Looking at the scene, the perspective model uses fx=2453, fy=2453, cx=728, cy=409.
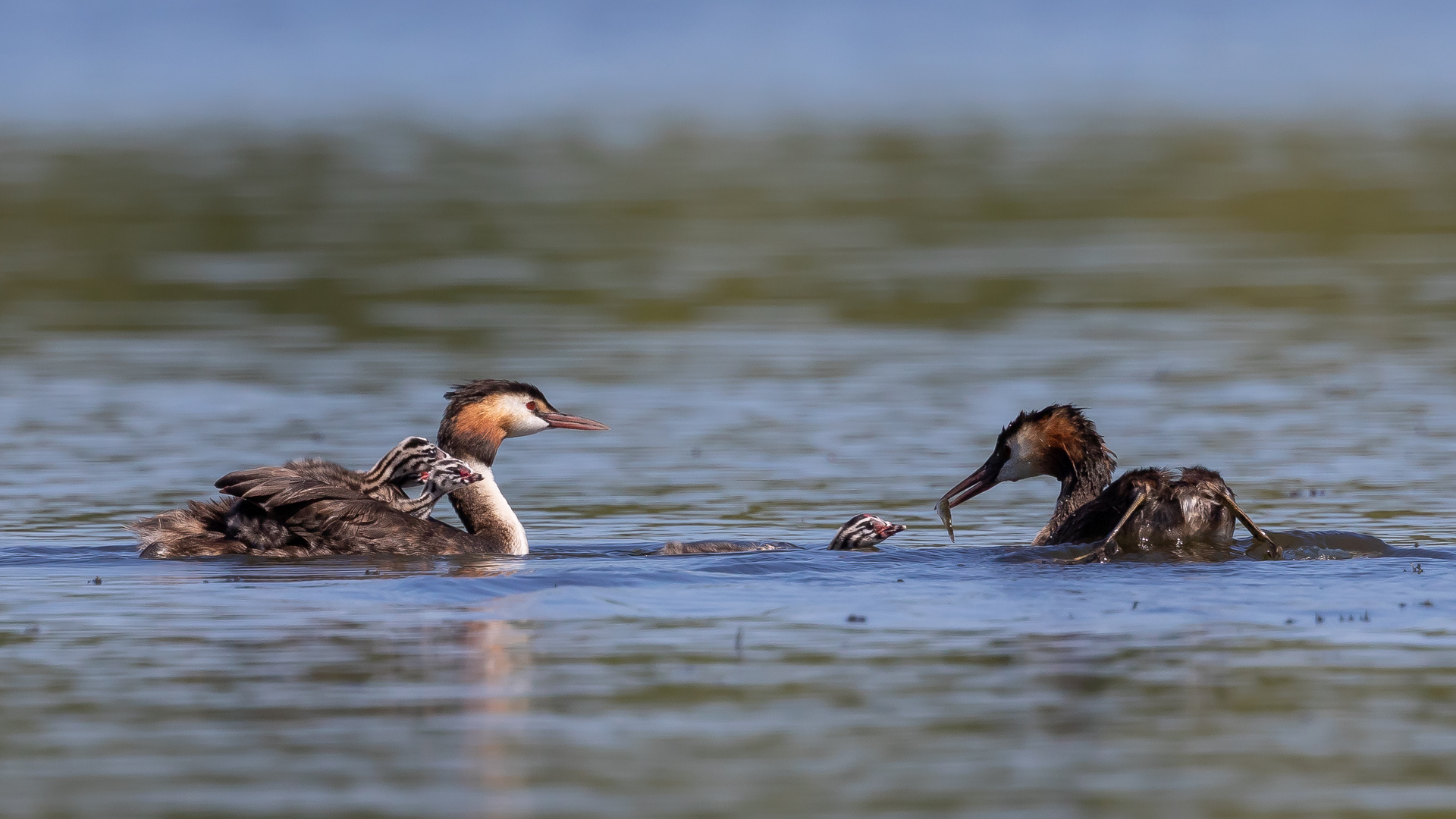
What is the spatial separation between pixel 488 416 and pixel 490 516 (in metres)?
1.01

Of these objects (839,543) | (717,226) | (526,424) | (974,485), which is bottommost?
(839,543)

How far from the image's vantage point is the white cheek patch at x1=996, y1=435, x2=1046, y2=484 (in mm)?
14359

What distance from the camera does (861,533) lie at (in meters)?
13.5

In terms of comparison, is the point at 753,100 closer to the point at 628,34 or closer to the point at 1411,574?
the point at 628,34

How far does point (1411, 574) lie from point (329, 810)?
6.08m

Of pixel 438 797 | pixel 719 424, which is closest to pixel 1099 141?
pixel 719 424

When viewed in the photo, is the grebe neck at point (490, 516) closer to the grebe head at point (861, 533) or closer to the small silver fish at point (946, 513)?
the grebe head at point (861, 533)

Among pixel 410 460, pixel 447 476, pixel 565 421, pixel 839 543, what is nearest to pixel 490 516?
pixel 447 476

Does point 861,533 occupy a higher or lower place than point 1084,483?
lower

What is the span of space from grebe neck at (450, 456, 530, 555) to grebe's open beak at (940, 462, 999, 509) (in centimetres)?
250

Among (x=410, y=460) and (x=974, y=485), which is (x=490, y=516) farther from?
(x=974, y=485)

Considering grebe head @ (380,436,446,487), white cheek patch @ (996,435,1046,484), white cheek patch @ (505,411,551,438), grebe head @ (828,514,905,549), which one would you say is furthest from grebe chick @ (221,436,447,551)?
white cheek patch @ (996,435,1046,484)

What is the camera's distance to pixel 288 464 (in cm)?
1365

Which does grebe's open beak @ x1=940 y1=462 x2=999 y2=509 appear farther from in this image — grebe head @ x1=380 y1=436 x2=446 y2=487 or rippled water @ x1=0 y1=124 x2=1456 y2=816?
grebe head @ x1=380 y1=436 x2=446 y2=487
